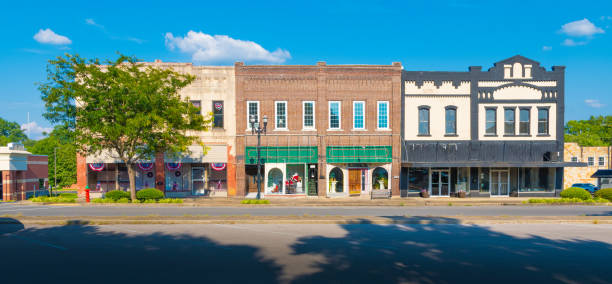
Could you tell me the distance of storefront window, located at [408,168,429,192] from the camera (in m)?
29.0

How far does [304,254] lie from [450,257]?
13.4ft

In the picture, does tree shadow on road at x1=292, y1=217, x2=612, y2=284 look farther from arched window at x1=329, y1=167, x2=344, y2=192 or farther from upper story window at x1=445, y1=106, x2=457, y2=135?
upper story window at x1=445, y1=106, x2=457, y2=135

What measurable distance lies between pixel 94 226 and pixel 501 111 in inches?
1151

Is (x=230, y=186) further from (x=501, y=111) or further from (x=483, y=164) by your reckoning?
(x=501, y=111)

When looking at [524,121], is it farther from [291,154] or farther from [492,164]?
[291,154]

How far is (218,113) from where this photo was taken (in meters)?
28.8

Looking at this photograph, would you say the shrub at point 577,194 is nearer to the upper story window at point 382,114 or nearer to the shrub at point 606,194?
the shrub at point 606,194

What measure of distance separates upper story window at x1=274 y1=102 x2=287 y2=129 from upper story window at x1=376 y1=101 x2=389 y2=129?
7622 millimetres

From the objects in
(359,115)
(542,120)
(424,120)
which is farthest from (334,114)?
(542,120)

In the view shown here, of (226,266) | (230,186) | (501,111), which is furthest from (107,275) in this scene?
(501,111)

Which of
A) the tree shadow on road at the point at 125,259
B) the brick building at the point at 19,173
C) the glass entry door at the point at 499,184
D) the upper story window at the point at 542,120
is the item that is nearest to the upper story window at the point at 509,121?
the upper story window at the point at 542,120

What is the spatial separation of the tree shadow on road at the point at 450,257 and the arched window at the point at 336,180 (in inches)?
597

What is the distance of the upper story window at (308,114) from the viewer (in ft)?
94.3

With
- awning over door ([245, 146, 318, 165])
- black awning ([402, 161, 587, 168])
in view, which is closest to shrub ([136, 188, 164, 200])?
awning over door ([245, 146, 318, 165])
